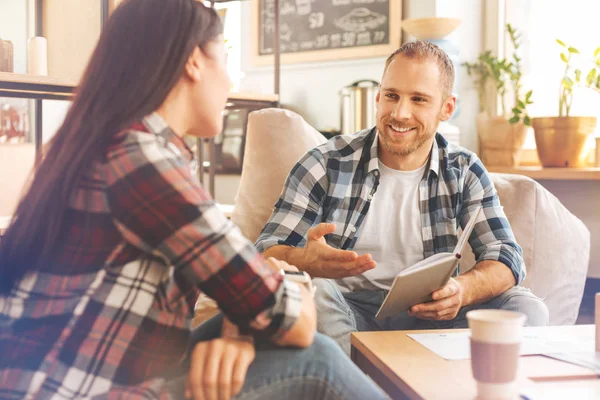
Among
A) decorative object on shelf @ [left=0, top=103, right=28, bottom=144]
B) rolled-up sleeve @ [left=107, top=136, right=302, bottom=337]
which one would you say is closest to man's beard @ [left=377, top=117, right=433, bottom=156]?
rolled-up sleeve @ [left=107, top=136, right=302, bottom=337]

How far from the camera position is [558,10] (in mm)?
3527

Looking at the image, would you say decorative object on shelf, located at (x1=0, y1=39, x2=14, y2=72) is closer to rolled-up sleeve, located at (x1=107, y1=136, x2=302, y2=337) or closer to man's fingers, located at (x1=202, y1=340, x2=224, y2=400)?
rolled-up sleeve, located at (x1=107, y1=136, x2=302, y2=337)

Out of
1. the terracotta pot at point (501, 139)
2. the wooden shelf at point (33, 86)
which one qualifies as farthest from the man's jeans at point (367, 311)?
the terracotta pot at point (501, 139)

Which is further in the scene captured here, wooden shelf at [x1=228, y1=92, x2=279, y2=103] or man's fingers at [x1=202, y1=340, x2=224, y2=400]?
wooden shelf at [x1=228, y1=92, x2=279, y2=103]

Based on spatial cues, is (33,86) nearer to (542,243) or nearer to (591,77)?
(542,243)

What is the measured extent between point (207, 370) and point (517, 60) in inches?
116

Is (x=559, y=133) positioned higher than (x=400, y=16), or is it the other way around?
(x=400, y=16)

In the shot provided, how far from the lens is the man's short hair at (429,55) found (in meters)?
1.90

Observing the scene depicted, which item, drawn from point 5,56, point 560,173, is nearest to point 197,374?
point 5,56

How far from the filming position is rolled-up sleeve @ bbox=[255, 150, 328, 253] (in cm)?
181

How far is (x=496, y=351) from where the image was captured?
2.99 feet

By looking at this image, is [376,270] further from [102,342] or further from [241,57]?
[241,57]

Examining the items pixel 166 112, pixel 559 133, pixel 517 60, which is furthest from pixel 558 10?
pixel 166 112

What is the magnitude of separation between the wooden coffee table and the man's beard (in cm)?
70
